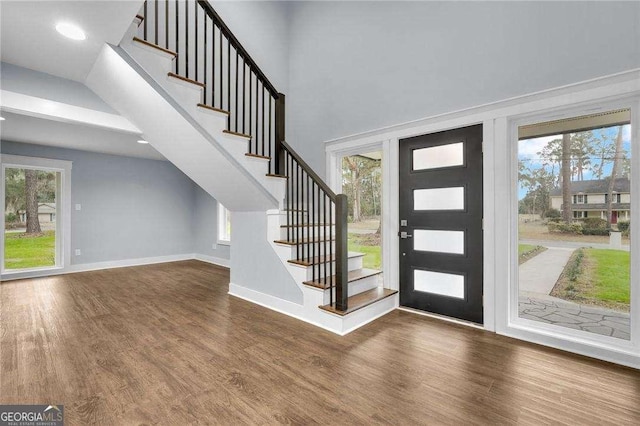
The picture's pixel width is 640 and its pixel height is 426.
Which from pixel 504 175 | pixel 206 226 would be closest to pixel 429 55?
pixel 504 175

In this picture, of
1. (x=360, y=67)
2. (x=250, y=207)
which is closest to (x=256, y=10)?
(x=360, y=67)

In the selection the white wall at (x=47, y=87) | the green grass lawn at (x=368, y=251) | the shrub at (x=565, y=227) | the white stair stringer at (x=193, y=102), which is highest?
the white wall at (x=47, y=87)

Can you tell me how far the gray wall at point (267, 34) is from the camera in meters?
4.69

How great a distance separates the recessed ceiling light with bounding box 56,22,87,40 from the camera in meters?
2.19

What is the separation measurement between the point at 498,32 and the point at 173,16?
4191 millimetres

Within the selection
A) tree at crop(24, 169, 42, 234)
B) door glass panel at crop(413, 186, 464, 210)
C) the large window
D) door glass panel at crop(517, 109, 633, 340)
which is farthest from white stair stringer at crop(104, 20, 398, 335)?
tree at crop(24, 169, 42, 234)

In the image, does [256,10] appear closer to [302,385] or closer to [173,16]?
[173,16]

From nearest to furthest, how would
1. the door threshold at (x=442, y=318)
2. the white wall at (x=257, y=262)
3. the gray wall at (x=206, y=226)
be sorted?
1. the door threshold at (x=442, y=318)
2. the white wall at (x=257, y=262)
3. the gray wall at (x=206, y=226)

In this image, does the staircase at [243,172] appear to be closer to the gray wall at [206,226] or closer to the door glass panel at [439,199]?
the door glass panel at [439,199]

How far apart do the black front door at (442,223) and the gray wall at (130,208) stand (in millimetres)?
4377

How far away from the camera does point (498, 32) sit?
8.96 feet

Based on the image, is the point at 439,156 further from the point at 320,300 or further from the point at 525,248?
the point at 320,300

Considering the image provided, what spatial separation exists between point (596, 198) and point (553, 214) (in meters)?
0.32

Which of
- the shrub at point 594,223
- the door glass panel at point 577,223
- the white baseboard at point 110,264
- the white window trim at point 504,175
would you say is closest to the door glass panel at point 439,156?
the white window trim at point 504,175
